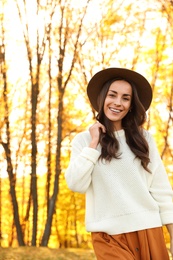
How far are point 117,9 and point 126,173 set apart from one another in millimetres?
8873

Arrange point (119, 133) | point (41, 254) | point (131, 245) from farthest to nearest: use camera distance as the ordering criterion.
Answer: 1. point (41, 254)
2. point (119, 133)
3. point (131, 245)

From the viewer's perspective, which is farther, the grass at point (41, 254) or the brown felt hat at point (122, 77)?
the grass at point (41, 254)

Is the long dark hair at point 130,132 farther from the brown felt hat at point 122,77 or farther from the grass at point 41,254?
the grass at point 41,254

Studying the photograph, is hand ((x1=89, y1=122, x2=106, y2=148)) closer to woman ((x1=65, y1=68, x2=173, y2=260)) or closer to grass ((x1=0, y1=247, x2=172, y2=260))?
woman ((x1=65, y1=68, x2=173, y2=260))

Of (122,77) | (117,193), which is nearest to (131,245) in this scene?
(117,193)

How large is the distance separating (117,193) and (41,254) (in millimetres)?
6398

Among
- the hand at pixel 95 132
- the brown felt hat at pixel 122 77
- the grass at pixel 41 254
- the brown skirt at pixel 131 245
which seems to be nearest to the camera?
the brown skirt at pixel 131 245

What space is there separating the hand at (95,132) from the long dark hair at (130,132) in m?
0.03

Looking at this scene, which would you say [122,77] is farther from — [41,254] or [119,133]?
[41,254]

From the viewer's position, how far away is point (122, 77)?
2.94m

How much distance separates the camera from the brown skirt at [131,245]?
263 cm

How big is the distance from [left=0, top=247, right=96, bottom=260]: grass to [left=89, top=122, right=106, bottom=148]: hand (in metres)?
5.90

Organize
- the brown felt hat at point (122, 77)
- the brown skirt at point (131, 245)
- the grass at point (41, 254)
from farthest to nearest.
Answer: the grass at point (41, 254) → the brown felt hat at point (122, 77) → the brown skirt at point (131, 245)

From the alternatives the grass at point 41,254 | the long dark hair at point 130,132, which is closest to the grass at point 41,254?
the grass at point 41,254
